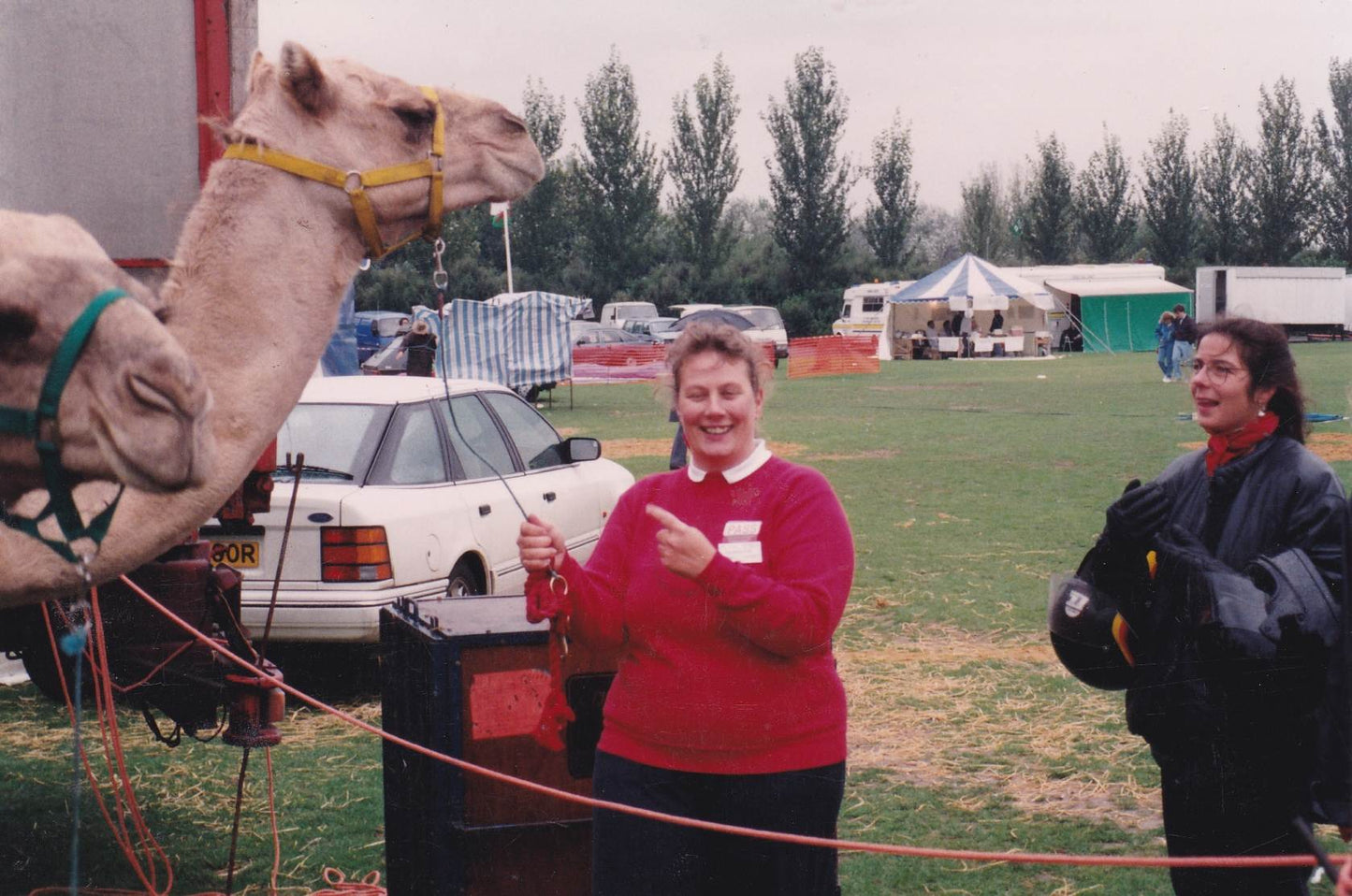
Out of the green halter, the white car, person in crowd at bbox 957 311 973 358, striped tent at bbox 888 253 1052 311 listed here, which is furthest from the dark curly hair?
person in crowd at bbox 957 311 973 358

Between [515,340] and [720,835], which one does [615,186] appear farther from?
[720,835]

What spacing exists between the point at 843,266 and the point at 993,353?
14.0m

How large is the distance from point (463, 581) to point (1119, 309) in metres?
53.2

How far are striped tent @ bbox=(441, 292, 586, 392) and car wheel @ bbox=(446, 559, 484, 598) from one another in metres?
18.6

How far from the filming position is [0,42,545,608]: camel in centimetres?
346

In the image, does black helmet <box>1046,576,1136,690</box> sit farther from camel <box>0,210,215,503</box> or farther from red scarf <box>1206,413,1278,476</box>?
camel <box>0,210,215,503</box>

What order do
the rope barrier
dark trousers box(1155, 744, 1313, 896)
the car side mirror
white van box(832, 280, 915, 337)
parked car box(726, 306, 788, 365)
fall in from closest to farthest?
the rope barrier < dark trousers box(1155, 744, 1313, 896) < the car side mirror < parked car box(726, 306, 788, 365) < white van box(832, 280, 915, 337)

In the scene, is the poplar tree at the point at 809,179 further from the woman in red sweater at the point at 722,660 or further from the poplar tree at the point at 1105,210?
the woman in red sweater at the point at 722,660

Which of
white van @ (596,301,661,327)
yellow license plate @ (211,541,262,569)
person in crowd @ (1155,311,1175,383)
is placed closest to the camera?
yellow license plate @ (211,541,262,569)

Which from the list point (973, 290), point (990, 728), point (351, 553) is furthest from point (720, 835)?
point (973, 290)

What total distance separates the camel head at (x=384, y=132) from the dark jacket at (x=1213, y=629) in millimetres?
2058

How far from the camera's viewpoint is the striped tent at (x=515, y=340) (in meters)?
27.2

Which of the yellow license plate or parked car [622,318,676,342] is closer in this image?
the yellow license plate

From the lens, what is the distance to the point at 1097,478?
1673cm
